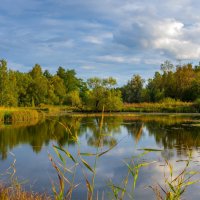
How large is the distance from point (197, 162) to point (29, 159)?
15.0 feet

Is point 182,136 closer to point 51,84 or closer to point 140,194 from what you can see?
point 140,194

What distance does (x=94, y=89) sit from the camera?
135 feet

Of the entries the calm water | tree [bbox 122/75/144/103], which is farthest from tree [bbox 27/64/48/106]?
the calm water

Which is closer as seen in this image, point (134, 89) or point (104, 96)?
point (104, 96)

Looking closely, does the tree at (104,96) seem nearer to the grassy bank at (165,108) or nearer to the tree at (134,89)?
the grassy bank at (165,108)

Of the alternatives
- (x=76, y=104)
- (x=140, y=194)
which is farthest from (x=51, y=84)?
(x=140, y=194)

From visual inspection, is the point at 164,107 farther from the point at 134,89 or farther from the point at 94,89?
the point at 134,89

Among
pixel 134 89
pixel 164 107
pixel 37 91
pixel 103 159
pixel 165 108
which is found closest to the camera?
pixel 103 159

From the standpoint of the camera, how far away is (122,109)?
39.6 m

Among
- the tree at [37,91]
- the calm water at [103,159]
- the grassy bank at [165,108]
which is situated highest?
the tree at [37,91]

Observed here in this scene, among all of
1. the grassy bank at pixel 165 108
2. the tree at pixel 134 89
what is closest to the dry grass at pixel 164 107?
the grassy bank at pixel 165 108

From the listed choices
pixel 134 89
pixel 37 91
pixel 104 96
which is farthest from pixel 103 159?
pixel 134 89

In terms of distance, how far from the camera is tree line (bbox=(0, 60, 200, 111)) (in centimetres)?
3800

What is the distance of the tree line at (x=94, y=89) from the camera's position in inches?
1496
